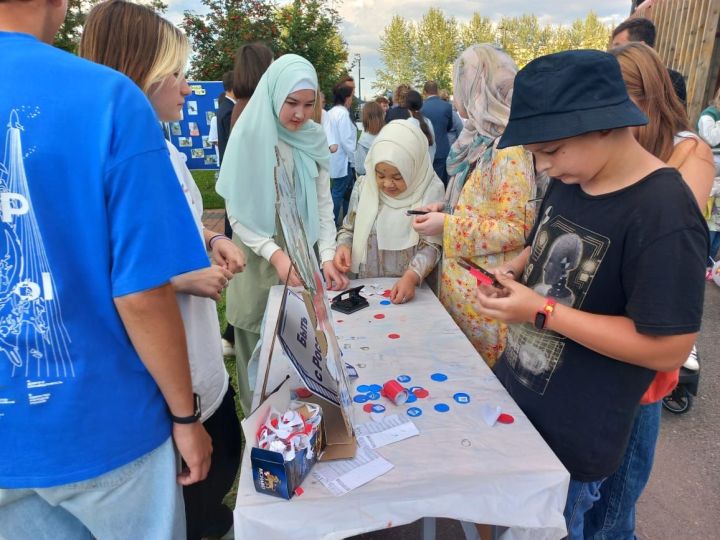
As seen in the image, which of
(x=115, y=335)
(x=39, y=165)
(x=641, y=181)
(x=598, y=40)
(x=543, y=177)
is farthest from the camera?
(x=598, y=40)

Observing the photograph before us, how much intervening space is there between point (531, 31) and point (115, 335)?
159 ft

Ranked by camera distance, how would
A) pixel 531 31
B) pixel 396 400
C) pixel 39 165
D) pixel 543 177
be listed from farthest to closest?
pixel 531 31
pixel 543 177
pixel 396 400
pixel 39 165

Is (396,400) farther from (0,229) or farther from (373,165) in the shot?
(373,165)

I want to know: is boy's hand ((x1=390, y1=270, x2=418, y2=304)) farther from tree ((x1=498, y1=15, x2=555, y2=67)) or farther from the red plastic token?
tree ((x1=498, y1=15, x2=555, y2=67))

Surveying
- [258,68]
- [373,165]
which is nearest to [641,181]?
[373,165]

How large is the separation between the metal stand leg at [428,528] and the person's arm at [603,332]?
2.42 feet

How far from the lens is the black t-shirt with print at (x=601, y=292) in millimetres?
902

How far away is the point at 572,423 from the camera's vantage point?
1.14 m

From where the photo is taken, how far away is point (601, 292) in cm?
104

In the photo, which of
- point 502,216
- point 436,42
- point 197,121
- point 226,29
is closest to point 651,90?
point 502,216

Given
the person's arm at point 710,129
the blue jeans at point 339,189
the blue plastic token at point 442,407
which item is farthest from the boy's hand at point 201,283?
the blue jeans at point 339,189

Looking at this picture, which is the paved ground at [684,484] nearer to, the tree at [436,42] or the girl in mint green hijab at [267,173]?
the girl in mint green hijab at [267,173]

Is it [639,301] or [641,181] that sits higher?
[641,181]

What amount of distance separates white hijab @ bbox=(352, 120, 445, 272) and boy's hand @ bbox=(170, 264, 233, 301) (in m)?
1.01
